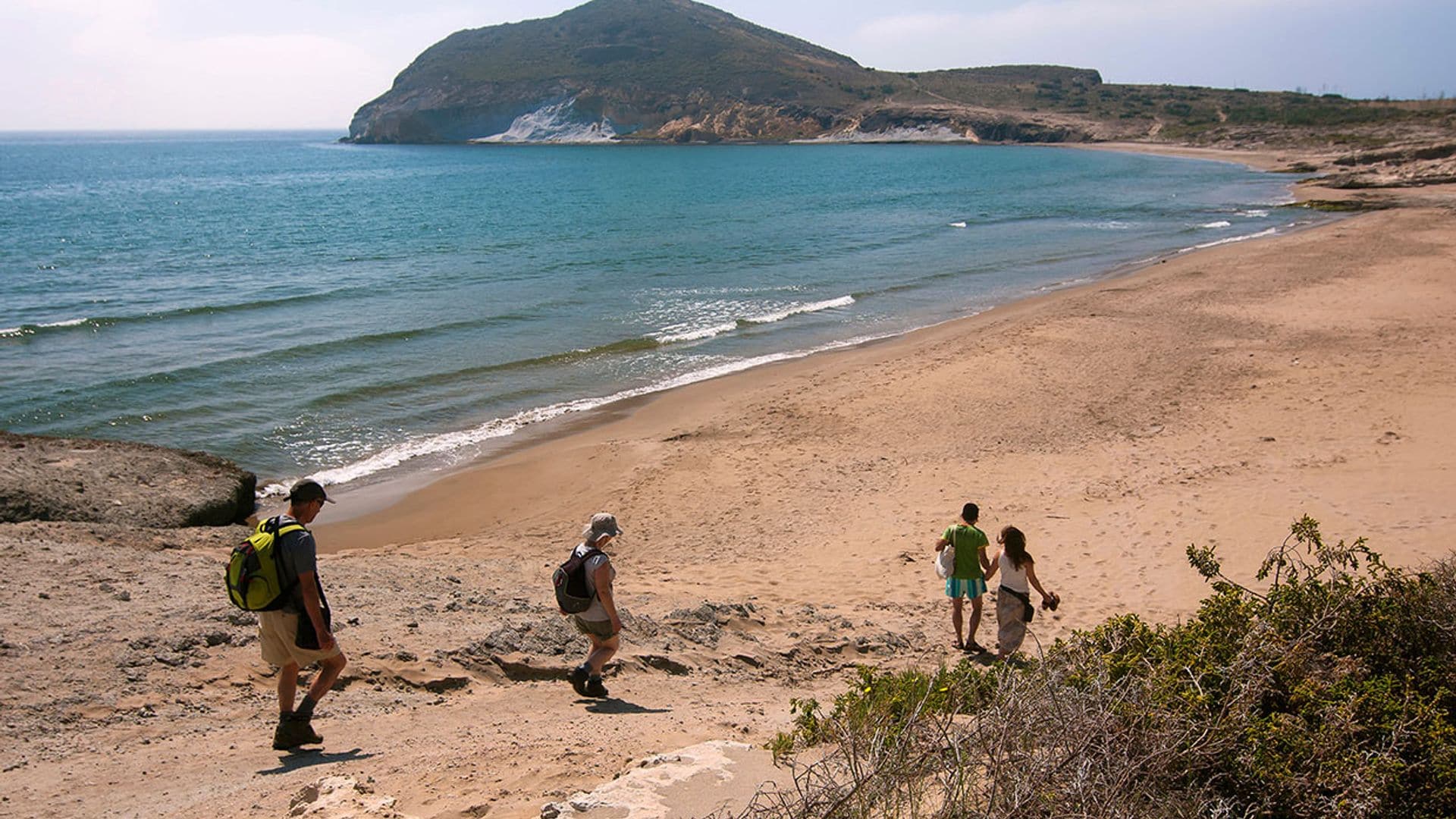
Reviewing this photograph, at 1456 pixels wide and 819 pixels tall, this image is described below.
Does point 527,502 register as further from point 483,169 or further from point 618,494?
point 483,169

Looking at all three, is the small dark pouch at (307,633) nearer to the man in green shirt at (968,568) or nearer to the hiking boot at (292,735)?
the hiking boot at (292,735)

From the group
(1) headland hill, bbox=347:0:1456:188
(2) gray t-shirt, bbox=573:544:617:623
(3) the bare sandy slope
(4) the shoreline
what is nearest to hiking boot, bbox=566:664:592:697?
(3) the bare sandy slope

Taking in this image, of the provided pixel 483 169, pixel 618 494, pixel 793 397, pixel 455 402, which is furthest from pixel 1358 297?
pixel 483 169

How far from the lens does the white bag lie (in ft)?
25.9

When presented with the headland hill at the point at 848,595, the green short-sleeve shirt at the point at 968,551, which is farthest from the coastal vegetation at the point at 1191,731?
the green short-sleeve shirt at the point at 968,551

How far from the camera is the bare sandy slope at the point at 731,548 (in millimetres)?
5219

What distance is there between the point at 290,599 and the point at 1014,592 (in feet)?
17.6

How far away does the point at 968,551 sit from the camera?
787cm

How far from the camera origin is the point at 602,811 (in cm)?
396

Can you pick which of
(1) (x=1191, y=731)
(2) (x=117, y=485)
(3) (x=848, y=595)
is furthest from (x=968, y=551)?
(2) (x=117, y=485)

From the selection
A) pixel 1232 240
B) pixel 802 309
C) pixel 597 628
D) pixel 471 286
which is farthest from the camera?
pixel 1232 240

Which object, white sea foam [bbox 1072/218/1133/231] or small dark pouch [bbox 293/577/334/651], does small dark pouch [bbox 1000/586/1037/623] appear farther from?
white sea foam [bbox 1072/218/1133/231]

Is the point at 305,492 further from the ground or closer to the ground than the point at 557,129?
closer to the ground

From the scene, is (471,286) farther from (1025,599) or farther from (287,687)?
(287,687)
